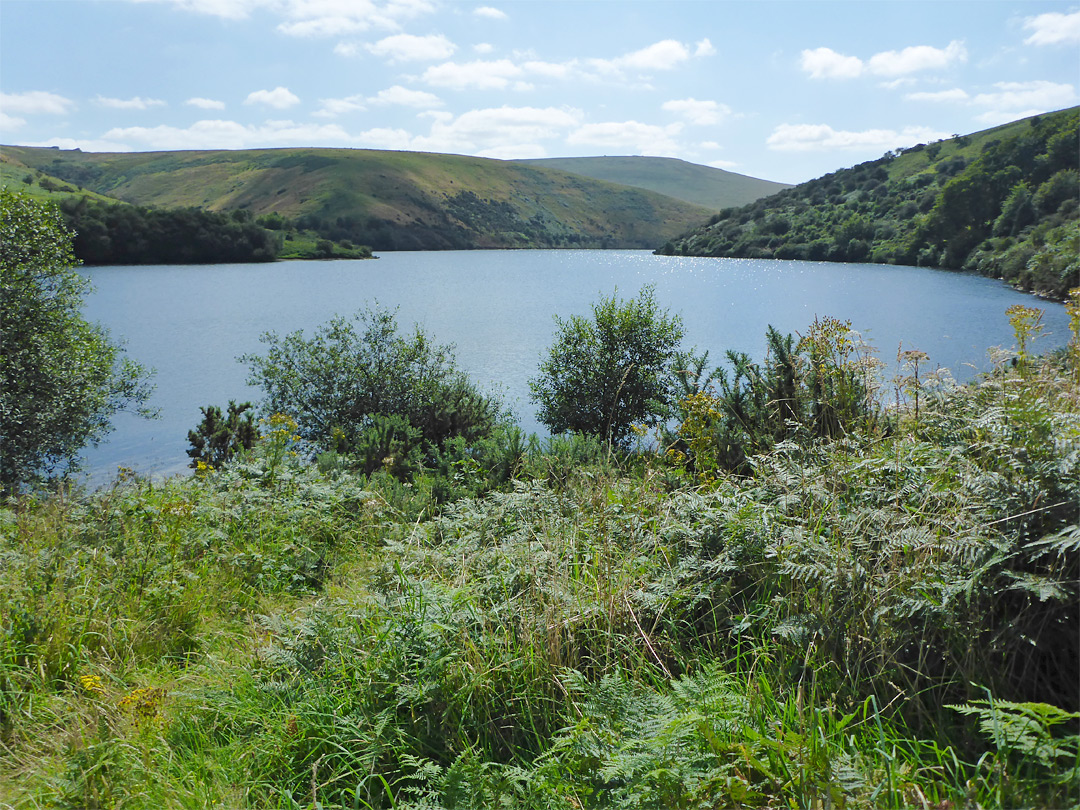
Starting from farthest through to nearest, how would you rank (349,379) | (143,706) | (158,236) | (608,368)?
(158,236) → (608,368) → (349,379) → (143,706)

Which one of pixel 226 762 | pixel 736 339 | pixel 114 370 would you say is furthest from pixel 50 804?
pixel 736 339

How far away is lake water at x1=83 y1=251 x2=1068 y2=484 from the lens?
22.2 metres

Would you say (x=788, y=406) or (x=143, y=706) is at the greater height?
(x=788, y=406)

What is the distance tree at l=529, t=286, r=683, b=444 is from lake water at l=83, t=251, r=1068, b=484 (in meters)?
1.95

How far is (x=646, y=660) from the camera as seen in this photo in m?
2.99

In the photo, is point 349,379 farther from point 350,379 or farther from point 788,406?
point 788,406

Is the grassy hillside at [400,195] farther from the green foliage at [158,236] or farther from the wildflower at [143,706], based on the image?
the wildflower at [143,706]

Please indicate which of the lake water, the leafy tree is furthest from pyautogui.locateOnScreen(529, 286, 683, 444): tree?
the leafy tree

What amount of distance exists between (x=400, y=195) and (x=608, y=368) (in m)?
131

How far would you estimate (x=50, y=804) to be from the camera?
8.96 feet

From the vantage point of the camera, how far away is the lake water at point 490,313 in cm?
2223

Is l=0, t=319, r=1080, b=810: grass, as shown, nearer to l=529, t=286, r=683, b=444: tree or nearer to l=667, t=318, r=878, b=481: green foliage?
l=667, t=318, r=878, b=481: green foliage

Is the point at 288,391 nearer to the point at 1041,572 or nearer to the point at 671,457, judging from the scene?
the point at 671,457

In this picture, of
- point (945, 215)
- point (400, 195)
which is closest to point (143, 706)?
point (945, 215)
